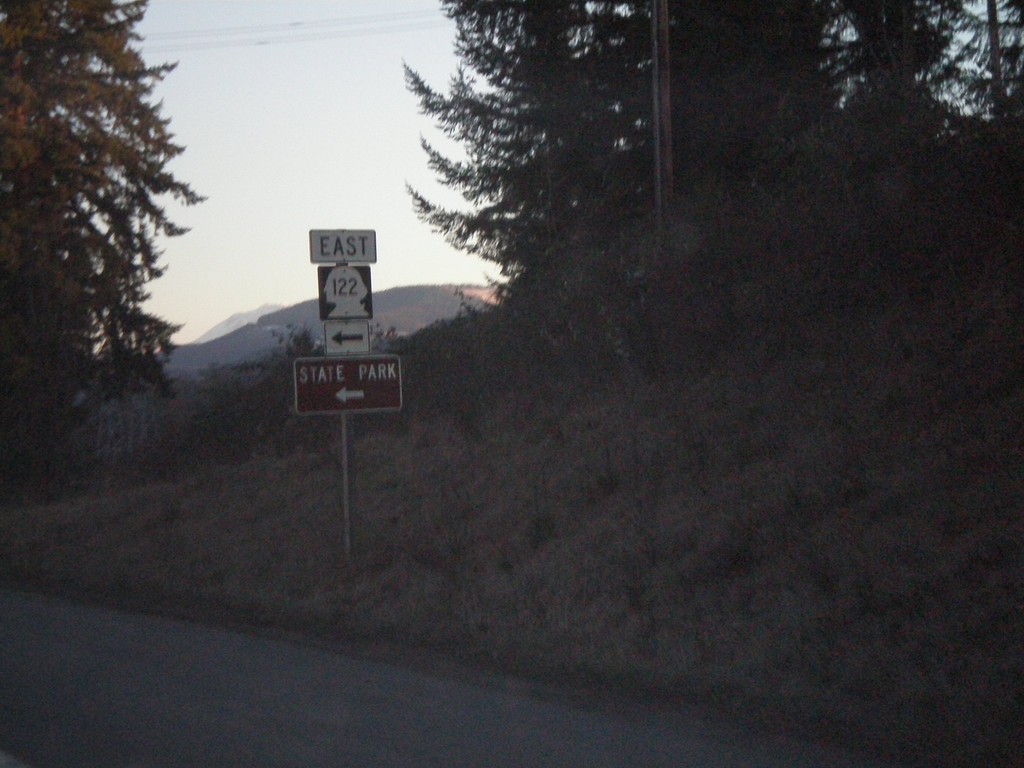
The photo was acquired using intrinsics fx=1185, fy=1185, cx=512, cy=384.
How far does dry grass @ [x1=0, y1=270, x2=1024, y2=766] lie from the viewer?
299 inches

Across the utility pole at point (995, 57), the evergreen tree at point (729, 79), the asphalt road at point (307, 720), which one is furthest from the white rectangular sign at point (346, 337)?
the evergreen tree at point (729, 79)

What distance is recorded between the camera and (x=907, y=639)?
7.68m

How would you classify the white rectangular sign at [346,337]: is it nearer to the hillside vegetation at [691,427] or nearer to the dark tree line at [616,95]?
the hillside vegetation at [691,427]

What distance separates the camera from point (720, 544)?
10.1 metres

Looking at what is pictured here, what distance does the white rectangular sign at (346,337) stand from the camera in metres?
13.2

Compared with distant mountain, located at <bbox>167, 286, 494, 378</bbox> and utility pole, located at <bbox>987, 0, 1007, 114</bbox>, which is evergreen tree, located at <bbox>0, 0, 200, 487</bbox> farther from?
utility pole, located at <bbox>987, 0, 1007, 114</bbox>

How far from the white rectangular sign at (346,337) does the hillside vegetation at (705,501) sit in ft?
7.40

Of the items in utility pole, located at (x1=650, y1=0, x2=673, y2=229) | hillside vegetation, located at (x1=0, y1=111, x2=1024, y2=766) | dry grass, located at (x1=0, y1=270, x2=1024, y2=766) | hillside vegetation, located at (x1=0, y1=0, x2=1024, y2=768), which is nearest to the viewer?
dry grass, located at (x1=0, y1=270, x2=1024, y2=766)

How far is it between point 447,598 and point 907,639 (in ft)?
16.4

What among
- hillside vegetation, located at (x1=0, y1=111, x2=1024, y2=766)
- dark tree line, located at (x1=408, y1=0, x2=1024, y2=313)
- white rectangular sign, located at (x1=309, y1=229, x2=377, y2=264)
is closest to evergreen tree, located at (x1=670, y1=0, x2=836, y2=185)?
dark tree line, located at (x1=408, y1=0, x2=1024, y2=313)

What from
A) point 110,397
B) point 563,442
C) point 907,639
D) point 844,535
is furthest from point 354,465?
point 110,397

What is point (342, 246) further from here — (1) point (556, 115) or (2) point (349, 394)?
(1) point (556, 115)

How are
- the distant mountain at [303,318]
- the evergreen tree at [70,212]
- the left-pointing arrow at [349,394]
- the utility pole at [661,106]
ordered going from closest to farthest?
the left-pointing arrow at [349,394], the utility pole at [661,106], the evergreen tree at [70,212], the distant mountain at [303,318]

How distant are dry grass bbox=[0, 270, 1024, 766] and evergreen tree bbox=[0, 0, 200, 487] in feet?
39.1
